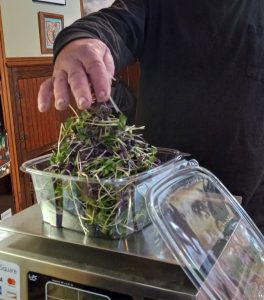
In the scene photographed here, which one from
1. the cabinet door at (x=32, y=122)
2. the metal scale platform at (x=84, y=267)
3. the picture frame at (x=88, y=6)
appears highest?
the picture frame at (x=88, y=6)

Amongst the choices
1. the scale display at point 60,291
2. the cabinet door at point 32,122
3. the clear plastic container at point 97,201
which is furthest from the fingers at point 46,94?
the cabinet door at point 32,122

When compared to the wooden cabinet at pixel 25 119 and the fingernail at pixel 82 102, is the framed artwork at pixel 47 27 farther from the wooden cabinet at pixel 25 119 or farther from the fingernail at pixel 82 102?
the fingernail at pixel 82 102

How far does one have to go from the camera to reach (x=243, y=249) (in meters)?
0.63

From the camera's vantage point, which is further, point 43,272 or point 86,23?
point 86,23

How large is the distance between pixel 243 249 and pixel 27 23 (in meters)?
1.98

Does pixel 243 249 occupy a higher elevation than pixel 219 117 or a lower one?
Answer: lower

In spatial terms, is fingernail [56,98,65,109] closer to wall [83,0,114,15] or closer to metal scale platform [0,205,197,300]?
metal scale platform [0,205,197,300]

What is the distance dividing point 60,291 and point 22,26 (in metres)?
1.91

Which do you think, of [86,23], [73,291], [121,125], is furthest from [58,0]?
[73,291]

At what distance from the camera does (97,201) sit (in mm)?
580

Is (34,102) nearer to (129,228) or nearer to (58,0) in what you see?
(58,0)

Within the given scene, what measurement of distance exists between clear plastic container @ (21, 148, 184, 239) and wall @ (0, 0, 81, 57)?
1691mm

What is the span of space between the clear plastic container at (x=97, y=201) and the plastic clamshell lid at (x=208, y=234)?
3 centimetres

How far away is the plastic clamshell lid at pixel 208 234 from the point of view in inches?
20.3
